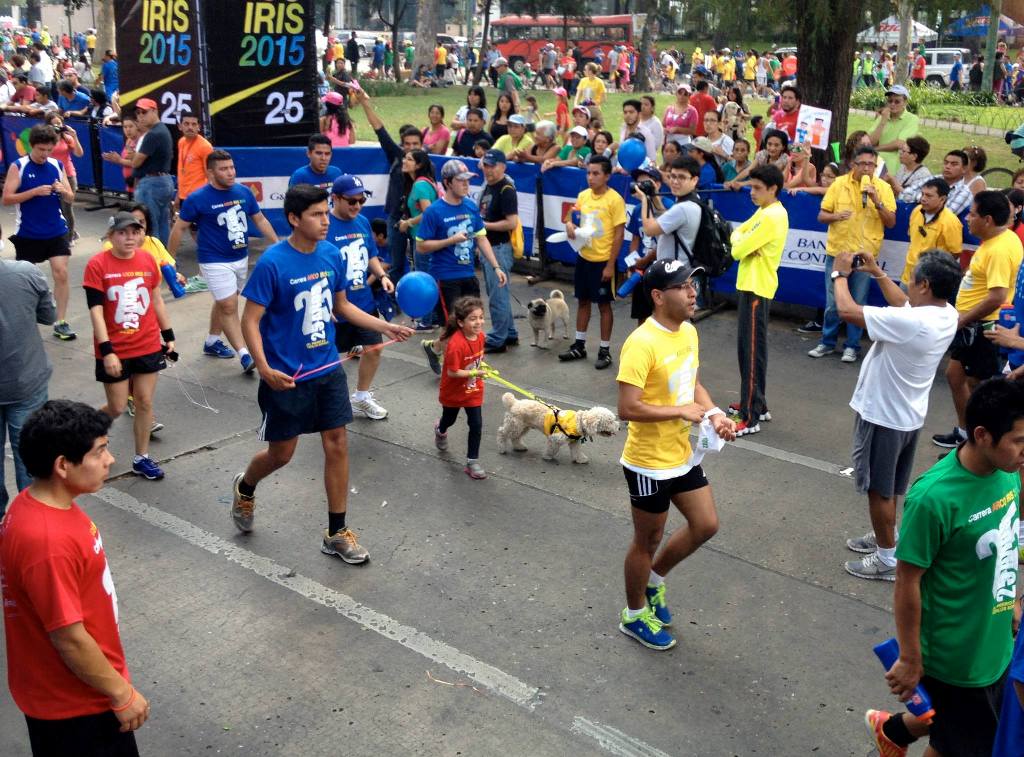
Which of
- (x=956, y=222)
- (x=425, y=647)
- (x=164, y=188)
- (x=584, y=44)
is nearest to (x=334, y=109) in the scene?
(x=164, y=188)

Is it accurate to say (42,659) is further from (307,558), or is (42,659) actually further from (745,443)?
(745,443)

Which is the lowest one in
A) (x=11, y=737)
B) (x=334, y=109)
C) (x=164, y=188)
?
(x=11, y=737)

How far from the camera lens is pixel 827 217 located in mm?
9859

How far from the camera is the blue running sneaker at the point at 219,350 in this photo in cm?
988

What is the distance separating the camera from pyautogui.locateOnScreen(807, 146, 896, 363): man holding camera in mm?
9703

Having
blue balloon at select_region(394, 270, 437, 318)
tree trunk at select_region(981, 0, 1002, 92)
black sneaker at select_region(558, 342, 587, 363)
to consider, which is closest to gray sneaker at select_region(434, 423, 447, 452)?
blue balloon at select_region(394, 270, 437, 318)

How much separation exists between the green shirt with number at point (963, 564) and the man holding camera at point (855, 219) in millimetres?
6574

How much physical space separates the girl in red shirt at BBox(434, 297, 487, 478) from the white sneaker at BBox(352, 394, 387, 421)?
1224 millimetres

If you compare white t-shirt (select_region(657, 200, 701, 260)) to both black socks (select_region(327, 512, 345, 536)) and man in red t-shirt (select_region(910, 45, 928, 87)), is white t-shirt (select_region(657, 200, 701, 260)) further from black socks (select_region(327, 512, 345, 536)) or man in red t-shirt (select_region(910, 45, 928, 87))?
man in red t-shirt (select_region(910, 45, 928, 87))

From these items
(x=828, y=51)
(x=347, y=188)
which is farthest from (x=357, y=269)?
(x=828, y=51)

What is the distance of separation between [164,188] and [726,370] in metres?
7.53

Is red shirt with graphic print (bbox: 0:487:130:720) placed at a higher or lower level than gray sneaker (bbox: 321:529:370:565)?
higher

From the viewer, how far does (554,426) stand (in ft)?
24.3

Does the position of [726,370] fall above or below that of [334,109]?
Result: below
